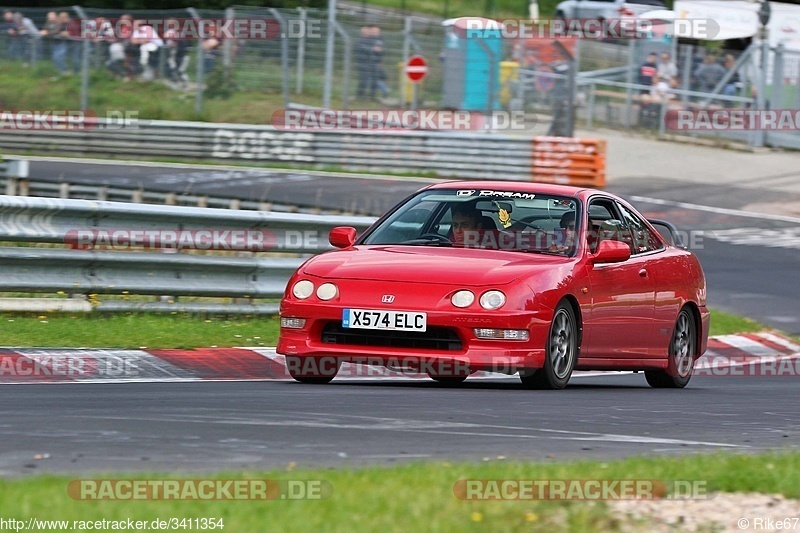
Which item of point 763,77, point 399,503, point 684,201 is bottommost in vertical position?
point 684,201

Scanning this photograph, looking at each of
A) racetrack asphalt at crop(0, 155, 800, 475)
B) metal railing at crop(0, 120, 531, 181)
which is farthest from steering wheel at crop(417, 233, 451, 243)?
metal railing at crop(0, 120, 531, 181)

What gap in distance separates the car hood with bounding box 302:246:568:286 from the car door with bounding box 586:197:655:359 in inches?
18.5

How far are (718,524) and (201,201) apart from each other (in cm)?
1762

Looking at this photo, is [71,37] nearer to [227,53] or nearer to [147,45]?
[147,45]

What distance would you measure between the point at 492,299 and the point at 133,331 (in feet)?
10.7

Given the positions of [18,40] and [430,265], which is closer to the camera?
[430,265]

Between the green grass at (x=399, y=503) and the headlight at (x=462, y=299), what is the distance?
9.55 feet

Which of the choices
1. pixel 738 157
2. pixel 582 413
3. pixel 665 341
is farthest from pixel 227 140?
pixel 582 413

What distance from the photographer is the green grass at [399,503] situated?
4.36 meters

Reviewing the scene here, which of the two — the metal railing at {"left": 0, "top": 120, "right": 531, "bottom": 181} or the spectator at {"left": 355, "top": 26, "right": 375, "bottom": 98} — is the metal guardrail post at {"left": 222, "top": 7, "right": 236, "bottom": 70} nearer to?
the metal railing at {"left": 0, "top": 120, "right": 531, "bottom": 181}

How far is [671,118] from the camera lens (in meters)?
32.2

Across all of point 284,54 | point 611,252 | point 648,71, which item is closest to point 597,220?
point 611,252

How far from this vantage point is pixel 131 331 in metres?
10.6

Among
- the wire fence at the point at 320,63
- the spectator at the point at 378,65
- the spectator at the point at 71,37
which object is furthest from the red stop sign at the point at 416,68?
the spectator at the point at 71,37
